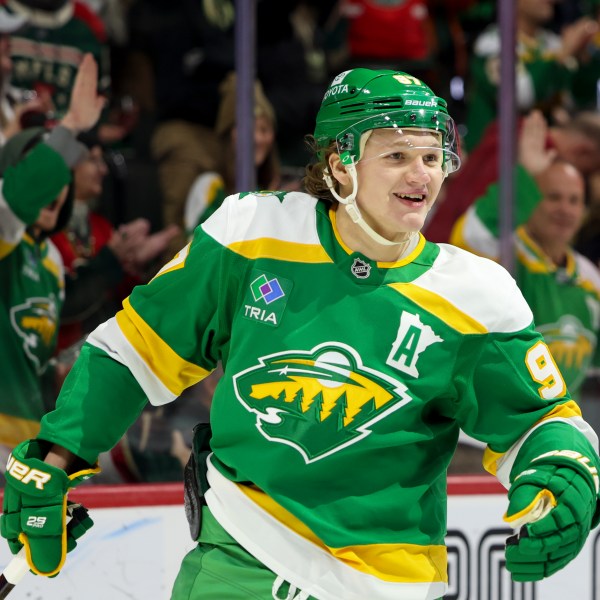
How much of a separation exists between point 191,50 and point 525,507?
2.03m

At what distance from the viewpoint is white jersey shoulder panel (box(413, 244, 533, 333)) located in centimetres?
184

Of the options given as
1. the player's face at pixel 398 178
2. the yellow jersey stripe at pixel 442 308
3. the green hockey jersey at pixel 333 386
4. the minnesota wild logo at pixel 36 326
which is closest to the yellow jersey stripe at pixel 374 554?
the green hockey jersey at pixel 333 386

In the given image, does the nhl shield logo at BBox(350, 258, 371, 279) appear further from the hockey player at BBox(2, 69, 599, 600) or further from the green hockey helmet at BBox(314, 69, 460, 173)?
the green hockey helmet at BBox(314, 69, 460, 173)

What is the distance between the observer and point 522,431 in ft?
6.12

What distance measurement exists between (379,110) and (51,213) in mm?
1402

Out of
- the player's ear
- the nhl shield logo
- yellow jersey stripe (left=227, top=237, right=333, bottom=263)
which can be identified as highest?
the player's ear

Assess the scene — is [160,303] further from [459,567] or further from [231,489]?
[459,567]

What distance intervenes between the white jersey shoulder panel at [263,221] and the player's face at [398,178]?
0.10m

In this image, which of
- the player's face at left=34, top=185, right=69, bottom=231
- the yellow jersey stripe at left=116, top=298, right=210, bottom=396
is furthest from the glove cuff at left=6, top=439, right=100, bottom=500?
the player's face at left=34, top=185, right=69, bottom=231

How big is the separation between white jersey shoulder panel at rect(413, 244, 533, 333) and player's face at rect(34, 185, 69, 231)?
1.41 metres

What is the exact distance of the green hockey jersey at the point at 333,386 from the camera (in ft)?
5.98

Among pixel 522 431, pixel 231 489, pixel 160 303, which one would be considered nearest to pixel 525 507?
pixel 522 431

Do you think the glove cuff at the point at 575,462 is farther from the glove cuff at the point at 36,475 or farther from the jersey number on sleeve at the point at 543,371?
the glove cuff at the point at 36,475

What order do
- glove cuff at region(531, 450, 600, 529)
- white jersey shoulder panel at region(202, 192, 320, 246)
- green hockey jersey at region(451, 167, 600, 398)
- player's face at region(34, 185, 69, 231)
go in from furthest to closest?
1. green hockey jersey at region(451, 167, 600, 398)
2. player's face at region(34, 185, 69, 231)
3. white jersey shoulder panel at region(202, 192, 320, 246)
4. glove cuff at region(531, 450, 600, 529)
